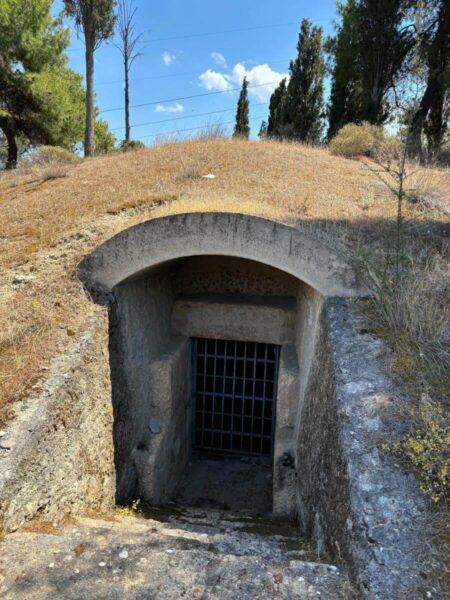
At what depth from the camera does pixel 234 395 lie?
6969 mm

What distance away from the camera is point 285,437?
5523mm

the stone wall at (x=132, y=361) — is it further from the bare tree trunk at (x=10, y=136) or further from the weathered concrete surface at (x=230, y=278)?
the bare tree trunk at (x=10, y=136)

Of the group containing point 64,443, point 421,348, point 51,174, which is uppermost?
point 51,174

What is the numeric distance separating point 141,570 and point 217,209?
381 cm

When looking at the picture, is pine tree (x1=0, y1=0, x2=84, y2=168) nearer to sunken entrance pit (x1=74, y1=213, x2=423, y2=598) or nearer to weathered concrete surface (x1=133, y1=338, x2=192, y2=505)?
sunken entrance pit (x1=74, y1=213, x2=423, y2=598)

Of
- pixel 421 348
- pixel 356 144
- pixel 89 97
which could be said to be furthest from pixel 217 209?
pixel 89 97

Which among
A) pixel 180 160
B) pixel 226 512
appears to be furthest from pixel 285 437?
pixel 180 160

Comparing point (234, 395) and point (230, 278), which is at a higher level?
point (230, 278)

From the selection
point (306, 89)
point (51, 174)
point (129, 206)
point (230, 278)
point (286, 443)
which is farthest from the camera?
point (306, 89)

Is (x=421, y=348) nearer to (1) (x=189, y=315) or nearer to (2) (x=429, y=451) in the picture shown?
(2) (x=429, y=451)

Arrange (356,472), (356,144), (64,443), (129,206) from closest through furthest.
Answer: (356,472)
(64,443)
(129,206)
(356,144)

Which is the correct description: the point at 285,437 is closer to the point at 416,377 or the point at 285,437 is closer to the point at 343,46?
the point at 416,377

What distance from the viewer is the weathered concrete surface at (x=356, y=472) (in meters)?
2.25

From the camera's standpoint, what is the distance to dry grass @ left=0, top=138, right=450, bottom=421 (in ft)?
14.4
